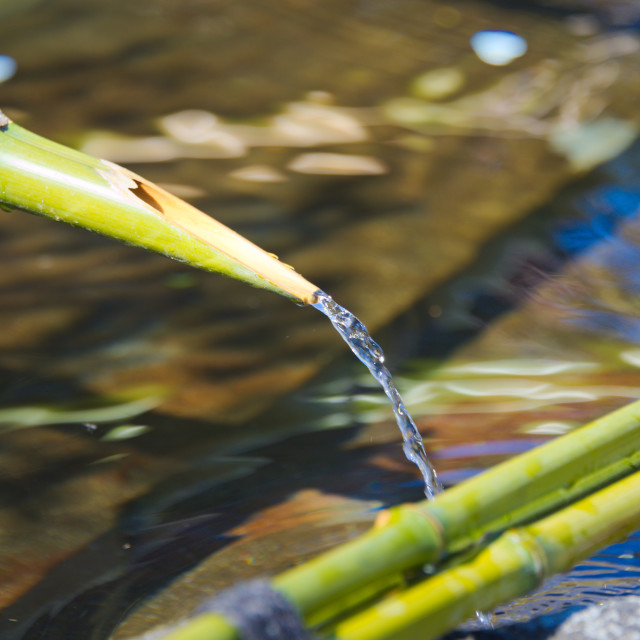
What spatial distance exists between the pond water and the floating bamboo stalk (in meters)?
0.20

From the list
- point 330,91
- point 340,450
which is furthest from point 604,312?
point 330,91

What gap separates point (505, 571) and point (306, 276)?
33.3 inches

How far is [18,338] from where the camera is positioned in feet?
3.82

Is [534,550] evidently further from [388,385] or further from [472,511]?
[388,385]

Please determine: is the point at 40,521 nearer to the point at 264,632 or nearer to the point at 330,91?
the point at 264,632

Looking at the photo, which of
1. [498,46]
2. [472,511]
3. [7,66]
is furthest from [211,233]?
[498,46]

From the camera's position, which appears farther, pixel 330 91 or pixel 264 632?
pixel 330 91

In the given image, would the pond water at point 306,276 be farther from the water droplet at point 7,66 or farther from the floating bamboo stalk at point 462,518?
the floating bamboo stalk at point 462,518

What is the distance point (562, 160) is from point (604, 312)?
16.3 inches

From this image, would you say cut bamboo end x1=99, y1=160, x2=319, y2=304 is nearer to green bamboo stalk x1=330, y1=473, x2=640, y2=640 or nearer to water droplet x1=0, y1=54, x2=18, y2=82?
green bamboo stalk x1=330, y1=473, x2=640, y2=640

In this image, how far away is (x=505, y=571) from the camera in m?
0.49

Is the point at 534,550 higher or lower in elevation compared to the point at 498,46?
lower

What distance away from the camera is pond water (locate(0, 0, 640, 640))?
34.7 inches

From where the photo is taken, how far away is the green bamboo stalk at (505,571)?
17.8 inches
